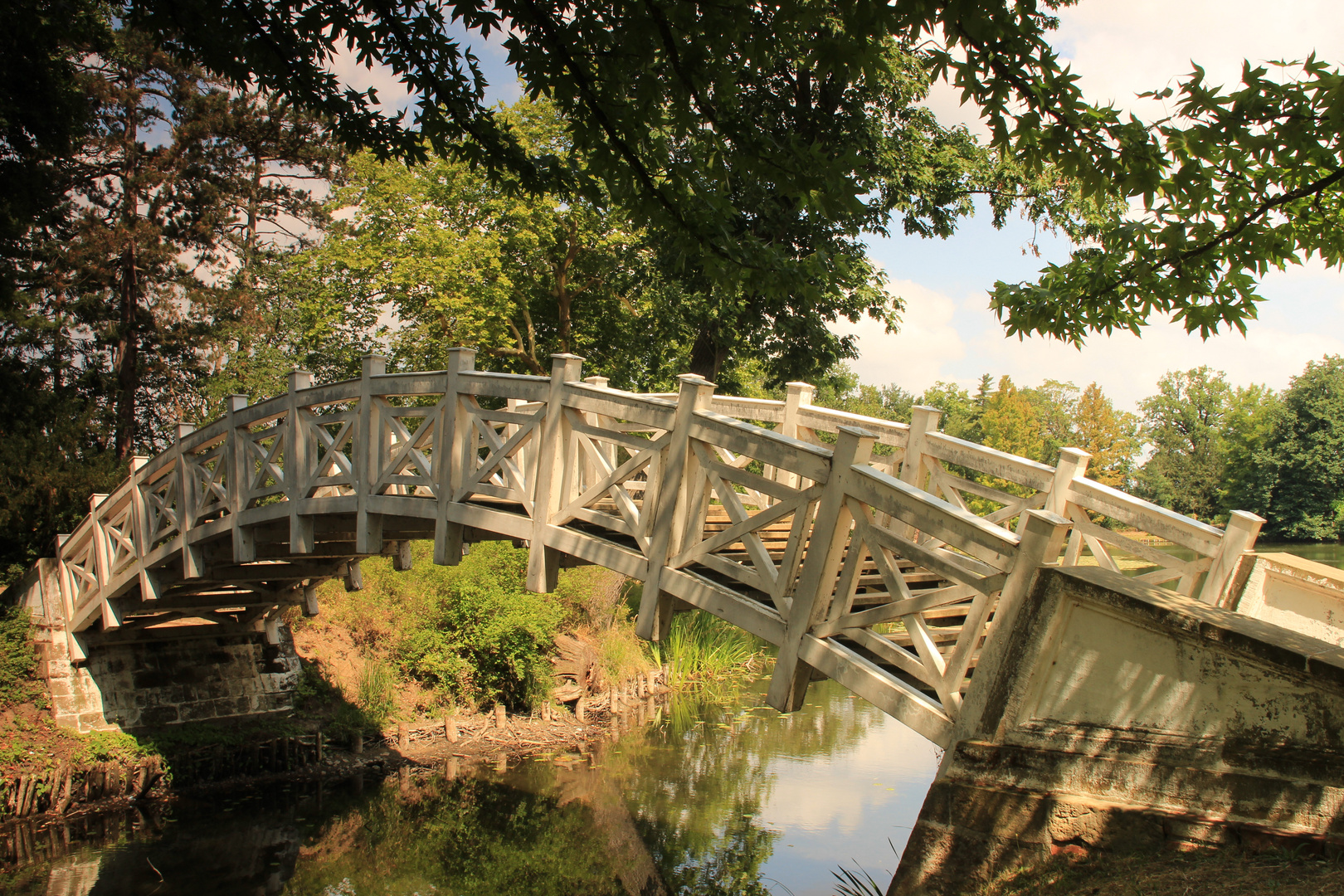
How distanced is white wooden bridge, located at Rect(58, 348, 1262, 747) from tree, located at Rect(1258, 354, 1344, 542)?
44.2m

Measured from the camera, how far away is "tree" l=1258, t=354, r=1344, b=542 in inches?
1688

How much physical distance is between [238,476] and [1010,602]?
7.77 metres

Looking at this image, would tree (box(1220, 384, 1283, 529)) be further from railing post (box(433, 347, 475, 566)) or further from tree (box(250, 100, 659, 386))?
railing post (box(433, 347, 475, 566))

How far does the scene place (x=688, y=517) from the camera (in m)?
5.73

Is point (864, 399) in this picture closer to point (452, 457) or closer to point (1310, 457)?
point (1310, 457)

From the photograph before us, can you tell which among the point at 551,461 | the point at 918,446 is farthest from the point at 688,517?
the point at 918,446

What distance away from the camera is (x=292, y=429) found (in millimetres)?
8531

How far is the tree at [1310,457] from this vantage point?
141ft

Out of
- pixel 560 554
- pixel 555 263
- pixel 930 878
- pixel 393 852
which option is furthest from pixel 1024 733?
pixel 555 263

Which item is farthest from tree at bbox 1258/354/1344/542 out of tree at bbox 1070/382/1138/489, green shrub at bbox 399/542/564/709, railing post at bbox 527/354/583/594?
railing post at bbox 527/354/583/594

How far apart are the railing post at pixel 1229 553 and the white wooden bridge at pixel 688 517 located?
0.02 metres

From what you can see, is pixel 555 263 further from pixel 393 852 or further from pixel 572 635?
pixel 393 852

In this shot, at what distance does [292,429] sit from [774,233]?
9610mm

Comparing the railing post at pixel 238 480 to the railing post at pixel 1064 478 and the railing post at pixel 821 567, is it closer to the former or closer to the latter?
the railing post at pixel 821 567
